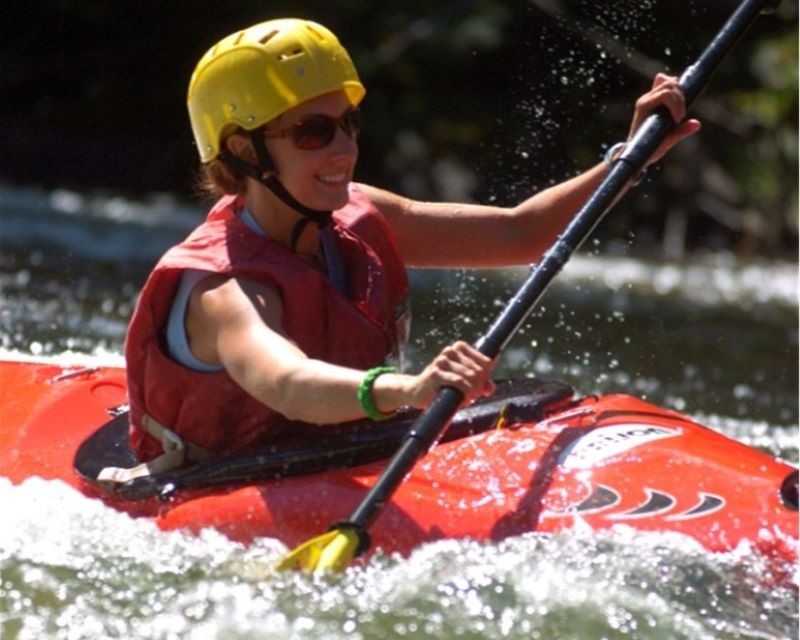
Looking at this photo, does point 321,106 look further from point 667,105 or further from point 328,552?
point 328,552

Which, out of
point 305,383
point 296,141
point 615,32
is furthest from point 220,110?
point 615,32

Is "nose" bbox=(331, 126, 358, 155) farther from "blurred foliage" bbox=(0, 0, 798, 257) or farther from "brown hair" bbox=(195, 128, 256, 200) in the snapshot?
"blurred foliage" bbox=(0, 0, 798, 257)

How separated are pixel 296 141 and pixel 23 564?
111cm

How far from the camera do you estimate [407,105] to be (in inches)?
493

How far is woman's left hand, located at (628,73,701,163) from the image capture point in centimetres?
442

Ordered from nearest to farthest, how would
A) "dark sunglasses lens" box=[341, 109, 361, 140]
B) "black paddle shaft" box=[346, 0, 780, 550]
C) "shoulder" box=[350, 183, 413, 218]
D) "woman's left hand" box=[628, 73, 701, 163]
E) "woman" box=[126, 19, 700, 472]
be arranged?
1. "black paddle shaft" box=[346, 0, 780, 550]
2. "woman" box=[126, 19, 700, 472]
3. "dark sunglasses lens" box=[341, 109, 361, 140]
4. "woman's left hand" box=[628, 73, 701, 163]
5. "shoulder" box=[350, 183, 413, 218]

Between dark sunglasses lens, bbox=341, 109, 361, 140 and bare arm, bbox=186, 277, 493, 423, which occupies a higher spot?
dark sunglasses lens, bbox=341, 109, 361, 140

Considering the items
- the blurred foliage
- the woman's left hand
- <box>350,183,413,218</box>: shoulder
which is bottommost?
the blurred foliage

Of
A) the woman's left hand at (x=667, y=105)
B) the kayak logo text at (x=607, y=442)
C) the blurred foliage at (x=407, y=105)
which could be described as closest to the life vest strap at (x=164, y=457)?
the kayak logo text at (x=607, y=442)

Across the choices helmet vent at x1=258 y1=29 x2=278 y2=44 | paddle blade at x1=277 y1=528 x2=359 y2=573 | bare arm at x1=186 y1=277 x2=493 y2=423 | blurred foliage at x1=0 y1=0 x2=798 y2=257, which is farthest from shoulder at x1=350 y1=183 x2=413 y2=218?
blurred foliage at x1=0 y1=0 x2=798 y2=257

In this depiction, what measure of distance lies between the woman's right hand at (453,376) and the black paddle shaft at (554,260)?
3cm

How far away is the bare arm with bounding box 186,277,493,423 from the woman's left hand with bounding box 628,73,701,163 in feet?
3.40

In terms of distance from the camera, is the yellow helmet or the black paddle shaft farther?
the yellow helmet

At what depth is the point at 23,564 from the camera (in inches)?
160
